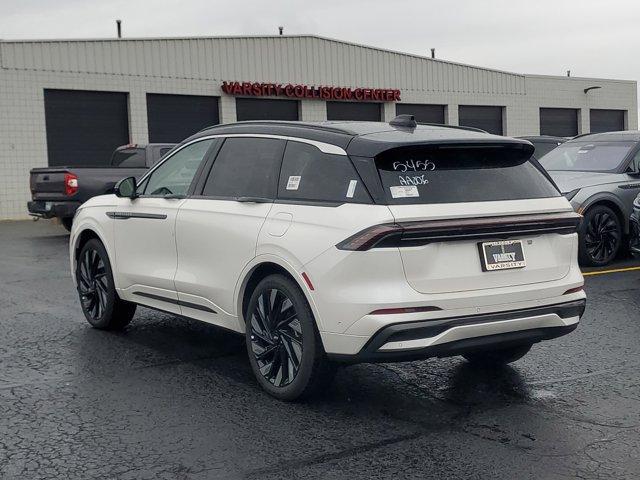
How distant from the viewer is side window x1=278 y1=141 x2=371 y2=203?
5.23 m

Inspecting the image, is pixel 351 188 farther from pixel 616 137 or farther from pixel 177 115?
pixel 177 115

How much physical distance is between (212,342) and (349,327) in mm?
2524

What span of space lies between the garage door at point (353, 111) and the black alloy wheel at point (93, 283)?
2443 cm

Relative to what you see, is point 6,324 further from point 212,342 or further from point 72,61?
point 72,61

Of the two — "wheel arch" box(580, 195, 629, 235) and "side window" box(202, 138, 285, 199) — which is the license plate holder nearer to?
"side window" box(202, 138, 285, 199)

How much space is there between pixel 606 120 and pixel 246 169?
3762 centimetres

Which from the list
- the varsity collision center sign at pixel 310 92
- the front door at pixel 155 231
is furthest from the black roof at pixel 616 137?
the varsity collision center sign at pixel 310 92

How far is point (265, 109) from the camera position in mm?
30406

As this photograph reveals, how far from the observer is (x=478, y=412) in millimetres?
5238

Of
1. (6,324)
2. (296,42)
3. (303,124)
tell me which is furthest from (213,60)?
(303,124)

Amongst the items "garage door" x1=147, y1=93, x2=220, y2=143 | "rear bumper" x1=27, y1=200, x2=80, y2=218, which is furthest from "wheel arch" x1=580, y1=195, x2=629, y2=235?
"garage door" x1=147, y1=93, x2=220, y2=143

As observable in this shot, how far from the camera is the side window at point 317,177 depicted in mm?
5230

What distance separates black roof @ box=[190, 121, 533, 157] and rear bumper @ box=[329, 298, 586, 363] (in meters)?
1.05

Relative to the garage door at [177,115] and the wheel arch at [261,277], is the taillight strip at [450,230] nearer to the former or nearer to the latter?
the wheel arch at [261,277]
